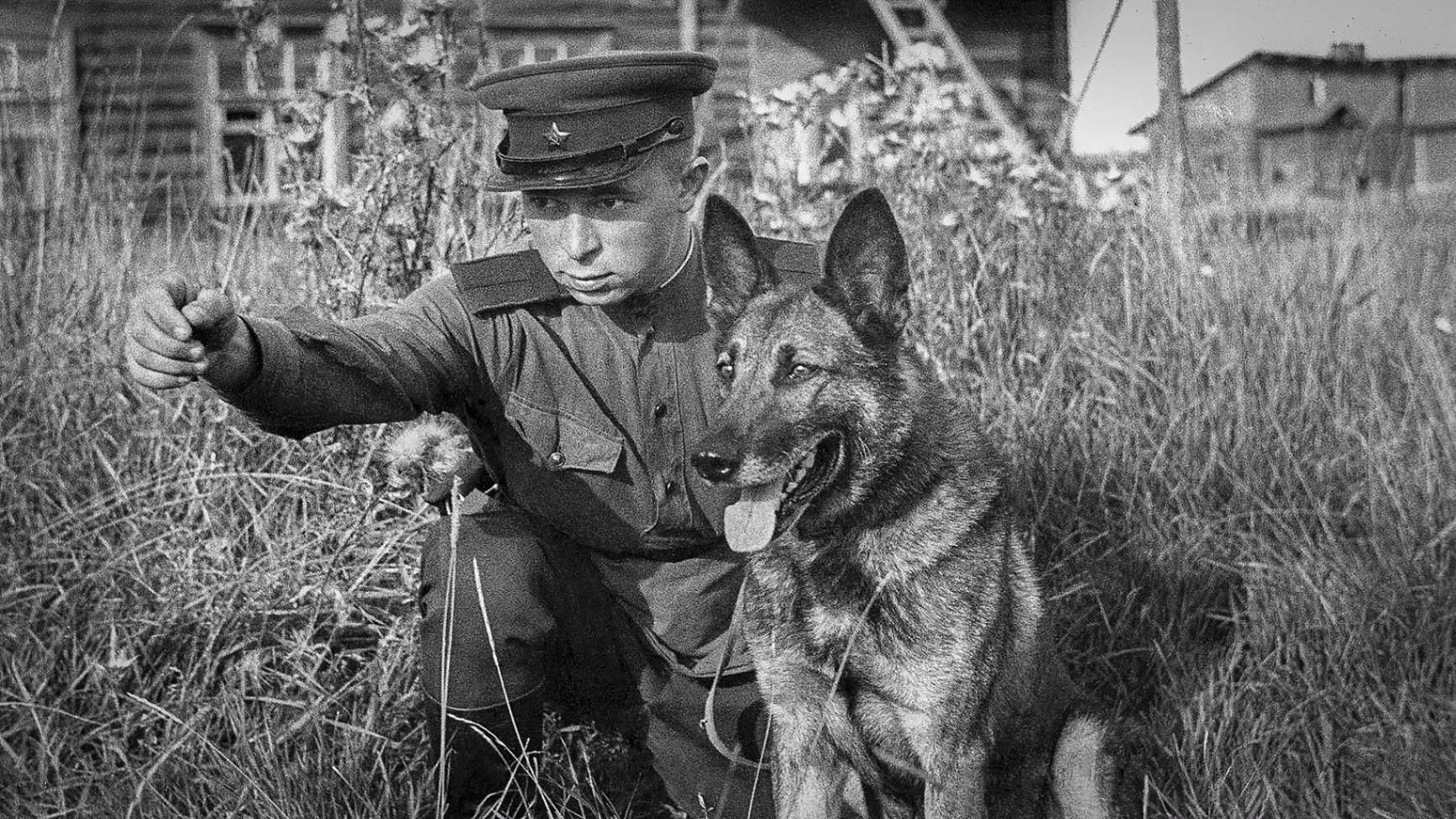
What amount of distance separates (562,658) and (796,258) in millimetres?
1078

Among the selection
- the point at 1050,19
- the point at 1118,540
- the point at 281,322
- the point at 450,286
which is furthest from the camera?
the point at 1050,19

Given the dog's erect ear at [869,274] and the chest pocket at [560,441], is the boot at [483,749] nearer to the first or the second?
the chest pocket at [560,441]

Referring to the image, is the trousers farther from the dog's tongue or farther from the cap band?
the cap band

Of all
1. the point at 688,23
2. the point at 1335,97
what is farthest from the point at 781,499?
the point at 1335,97

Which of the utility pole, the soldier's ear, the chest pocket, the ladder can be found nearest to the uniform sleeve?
the chest pocket

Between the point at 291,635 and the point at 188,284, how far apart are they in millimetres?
1546

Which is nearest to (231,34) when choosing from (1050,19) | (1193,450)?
(1050,19)

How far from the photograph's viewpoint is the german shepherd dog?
2291 millimetres

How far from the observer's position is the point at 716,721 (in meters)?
2.92

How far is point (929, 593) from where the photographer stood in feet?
7.67

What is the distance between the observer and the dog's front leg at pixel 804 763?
2365 mm

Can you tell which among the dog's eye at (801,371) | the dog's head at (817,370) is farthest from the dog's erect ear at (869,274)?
the dog's eye at (801,371)

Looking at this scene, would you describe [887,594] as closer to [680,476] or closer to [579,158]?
[680,476]

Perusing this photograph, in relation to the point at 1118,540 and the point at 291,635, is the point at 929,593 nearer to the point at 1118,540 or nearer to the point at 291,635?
the point at 1118,540
